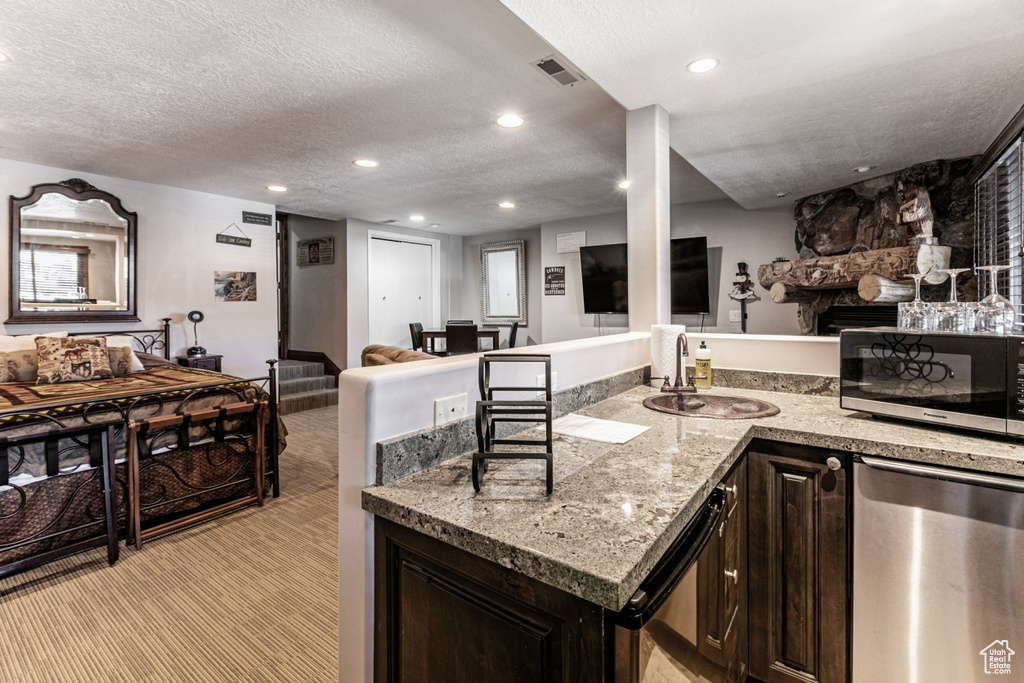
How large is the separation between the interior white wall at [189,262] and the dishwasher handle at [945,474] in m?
5.89

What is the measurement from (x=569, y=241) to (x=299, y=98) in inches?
181

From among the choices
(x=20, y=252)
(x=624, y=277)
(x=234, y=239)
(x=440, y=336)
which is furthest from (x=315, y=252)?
(x=624, y=277)

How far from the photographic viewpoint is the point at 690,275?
18.5ft

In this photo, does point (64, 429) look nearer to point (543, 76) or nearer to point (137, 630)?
point (137, 630)

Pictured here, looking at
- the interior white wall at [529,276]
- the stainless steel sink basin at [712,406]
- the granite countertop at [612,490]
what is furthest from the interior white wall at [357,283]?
the granite countertop at [612,490]

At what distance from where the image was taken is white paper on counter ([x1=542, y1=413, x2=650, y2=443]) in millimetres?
1445

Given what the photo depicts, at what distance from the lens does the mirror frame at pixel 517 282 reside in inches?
304

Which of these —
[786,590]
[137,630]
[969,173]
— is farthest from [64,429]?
[969,173]

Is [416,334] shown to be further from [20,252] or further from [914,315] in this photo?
[914,315]

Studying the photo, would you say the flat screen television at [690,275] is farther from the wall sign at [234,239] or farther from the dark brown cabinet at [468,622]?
the dark brown cabinet at [468,622]

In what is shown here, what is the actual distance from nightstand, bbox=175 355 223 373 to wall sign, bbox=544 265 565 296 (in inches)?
172

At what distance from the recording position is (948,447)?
4.20 feet

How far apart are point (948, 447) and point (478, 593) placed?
133cm

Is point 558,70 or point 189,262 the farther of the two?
point 189,262
